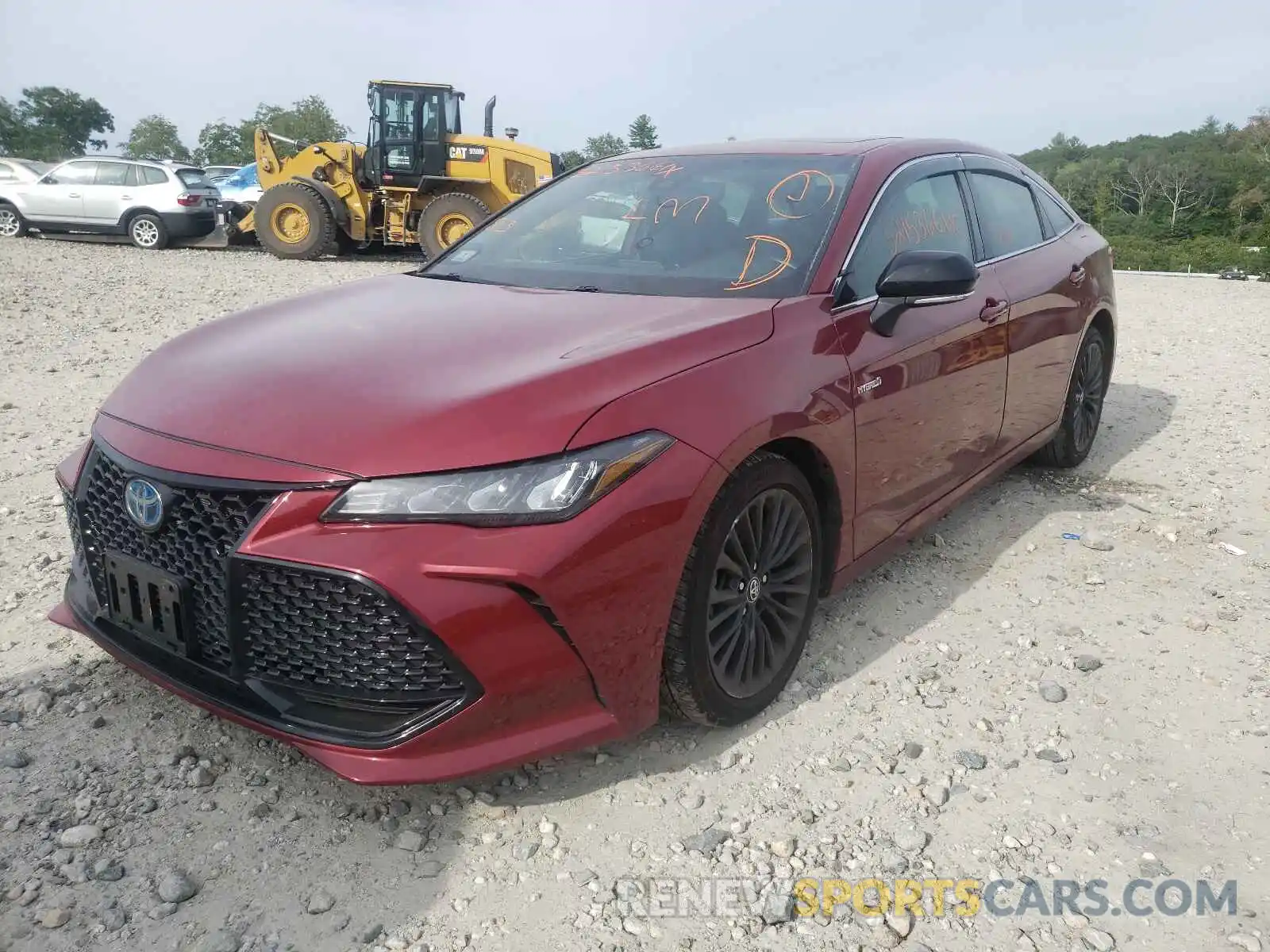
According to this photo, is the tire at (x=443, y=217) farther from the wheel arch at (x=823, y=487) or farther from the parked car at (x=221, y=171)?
the wheel arch at (x=823, y=487)

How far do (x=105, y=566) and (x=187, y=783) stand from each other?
0.58m

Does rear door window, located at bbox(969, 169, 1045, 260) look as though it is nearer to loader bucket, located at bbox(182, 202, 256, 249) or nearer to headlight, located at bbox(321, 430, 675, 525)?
headlight, located at bbox(321, 430, 675, 525)

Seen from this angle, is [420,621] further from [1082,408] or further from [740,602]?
[1082,408]

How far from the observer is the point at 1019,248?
4.25 m

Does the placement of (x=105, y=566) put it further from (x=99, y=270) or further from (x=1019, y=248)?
(x=99, y=270)

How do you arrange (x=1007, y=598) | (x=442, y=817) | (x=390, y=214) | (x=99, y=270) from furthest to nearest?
(x=390, y=214)
(x=99, y=270)
(x=1007, y=598)
(x=442, y=817)

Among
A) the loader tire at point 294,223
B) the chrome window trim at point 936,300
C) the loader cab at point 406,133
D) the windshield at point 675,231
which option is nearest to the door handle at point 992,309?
the chrome window trim at point 936,300

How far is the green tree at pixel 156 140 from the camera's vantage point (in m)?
78.1

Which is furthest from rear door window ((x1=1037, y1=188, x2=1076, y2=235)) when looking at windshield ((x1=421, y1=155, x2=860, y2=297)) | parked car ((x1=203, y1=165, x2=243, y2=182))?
parked car ((x1=203, y1=165, x2=243, y2=182))

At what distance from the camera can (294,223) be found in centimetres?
1527

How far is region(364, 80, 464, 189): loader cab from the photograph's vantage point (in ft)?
49.1

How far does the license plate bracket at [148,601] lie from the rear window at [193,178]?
53.9 ft

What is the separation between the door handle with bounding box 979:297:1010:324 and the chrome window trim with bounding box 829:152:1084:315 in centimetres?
16

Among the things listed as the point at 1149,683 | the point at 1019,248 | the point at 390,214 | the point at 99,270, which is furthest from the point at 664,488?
the point at 390,214
